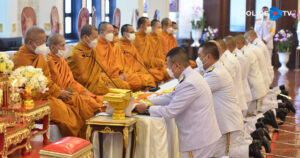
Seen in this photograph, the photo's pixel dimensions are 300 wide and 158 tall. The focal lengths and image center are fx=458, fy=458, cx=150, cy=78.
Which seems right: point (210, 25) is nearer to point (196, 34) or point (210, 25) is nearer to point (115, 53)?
point (196, 34)

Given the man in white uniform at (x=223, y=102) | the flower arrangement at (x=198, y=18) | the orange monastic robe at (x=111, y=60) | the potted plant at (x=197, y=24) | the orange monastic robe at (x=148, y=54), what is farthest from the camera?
the flower arrangement at (x=198, y=18)

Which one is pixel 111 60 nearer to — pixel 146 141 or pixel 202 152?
pixel 146 141

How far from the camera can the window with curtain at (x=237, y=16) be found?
16875 mm

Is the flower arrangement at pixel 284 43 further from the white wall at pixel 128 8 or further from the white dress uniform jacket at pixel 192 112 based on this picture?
the white dress uniform jacket at pixel 192 112

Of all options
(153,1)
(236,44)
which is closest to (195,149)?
(236,44)

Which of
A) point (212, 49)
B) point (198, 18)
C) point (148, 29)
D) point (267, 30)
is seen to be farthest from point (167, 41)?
point (212, 49)

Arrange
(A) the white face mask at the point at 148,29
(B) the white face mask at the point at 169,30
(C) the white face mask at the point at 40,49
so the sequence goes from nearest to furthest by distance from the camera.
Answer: (C) the white face mask at the point at 40,49 < (A) the white face mask at the point at 148,29 < (B) the white face mask at the point at 169,30

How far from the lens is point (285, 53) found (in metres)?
14.5

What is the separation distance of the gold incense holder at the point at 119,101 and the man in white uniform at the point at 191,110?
347 mm

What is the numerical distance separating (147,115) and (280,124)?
382 centimetres

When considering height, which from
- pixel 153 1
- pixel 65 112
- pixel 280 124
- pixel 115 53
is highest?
pixel 153 1

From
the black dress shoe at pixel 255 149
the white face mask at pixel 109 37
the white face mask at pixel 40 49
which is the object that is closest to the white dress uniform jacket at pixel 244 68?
the white face mask at pixel 109 37

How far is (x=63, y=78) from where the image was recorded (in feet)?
18.0

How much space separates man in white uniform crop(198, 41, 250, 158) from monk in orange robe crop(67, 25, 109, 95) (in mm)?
1835
